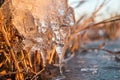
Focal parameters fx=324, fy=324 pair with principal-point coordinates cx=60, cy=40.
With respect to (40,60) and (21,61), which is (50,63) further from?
(21,61)

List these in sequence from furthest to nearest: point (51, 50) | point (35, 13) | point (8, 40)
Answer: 1. point (51, 50)
2. point (35, 13)
3. point (8, 40)

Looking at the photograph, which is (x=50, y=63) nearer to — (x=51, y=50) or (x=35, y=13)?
(x=51, y=50)

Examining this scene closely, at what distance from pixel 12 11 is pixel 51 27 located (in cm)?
53

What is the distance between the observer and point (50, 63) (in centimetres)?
427

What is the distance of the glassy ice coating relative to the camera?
11.7 feet

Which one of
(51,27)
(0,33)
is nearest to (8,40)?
(0,33)

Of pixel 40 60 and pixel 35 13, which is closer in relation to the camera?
pixel 35 13

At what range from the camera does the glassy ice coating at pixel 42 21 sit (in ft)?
11.7

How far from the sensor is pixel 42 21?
374cm

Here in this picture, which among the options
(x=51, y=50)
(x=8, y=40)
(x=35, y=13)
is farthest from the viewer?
(x=51, y=50)

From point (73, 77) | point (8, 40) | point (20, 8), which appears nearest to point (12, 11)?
point (20, 8)

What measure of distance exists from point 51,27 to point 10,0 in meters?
0.60

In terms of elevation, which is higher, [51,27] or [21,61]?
[51,27]

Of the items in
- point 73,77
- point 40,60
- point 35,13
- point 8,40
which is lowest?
point 73,77
